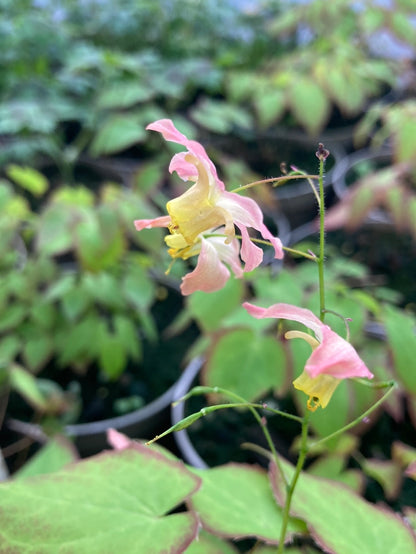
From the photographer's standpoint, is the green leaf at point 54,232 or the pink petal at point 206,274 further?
the green leaf at point 54,232

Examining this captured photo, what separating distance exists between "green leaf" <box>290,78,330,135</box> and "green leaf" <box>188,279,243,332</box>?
0.97 metres

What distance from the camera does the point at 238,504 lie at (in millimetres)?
454

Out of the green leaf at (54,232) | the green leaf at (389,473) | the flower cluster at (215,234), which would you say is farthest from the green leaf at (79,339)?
the flower cluster at (215,234)

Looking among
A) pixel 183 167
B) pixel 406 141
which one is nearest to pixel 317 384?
pixel 183 167

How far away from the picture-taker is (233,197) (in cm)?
32

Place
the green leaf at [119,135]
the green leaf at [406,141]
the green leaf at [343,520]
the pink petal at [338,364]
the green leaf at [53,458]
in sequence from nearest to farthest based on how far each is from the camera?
the pink petal at [338,364] < the green leaf at [343,520] < the green leaf at [53,458] < the green leaf at [406,141] < the green leaf at [119,135]

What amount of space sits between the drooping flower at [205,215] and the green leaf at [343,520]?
220 millimetres

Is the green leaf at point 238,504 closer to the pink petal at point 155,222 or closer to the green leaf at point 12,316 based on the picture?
the pink petal at point 155,222

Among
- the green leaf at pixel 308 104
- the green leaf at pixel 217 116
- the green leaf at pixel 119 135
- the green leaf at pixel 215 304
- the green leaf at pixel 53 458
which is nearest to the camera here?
the green leaf at pixel 53 458

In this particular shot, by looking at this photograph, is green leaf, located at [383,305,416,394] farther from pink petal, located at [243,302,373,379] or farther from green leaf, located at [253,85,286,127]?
green leaf, located at [253,85,286,127]

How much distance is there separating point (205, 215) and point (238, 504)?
26 cm

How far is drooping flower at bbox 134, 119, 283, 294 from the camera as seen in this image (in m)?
0.30

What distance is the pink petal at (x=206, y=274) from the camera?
316mm

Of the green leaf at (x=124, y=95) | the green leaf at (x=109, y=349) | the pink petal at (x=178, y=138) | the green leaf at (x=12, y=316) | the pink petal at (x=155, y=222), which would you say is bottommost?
the green leaf at (x=109, y=349)
